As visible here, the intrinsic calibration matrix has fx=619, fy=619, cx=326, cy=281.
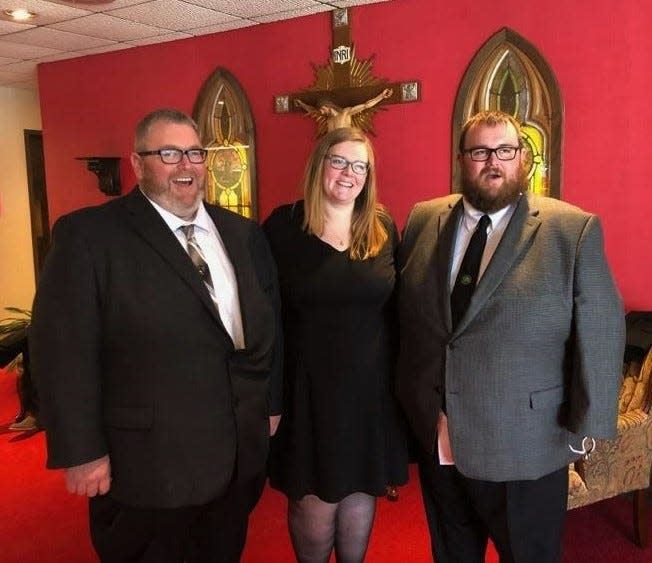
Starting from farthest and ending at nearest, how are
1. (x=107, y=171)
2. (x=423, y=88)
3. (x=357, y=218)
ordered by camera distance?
(x=107, y=171) → (x=423, y=88) → (x=357, y=218)

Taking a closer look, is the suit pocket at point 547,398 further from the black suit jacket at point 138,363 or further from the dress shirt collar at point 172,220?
the dress shirt collar at point 172,220

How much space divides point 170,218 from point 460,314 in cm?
79

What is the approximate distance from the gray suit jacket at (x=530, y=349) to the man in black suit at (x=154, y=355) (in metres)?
0.51

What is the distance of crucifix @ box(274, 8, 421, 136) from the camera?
3436 mm

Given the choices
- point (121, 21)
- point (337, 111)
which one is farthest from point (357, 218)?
point (121, 21)

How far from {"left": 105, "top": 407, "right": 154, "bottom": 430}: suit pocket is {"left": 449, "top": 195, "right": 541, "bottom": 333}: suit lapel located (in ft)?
2.62

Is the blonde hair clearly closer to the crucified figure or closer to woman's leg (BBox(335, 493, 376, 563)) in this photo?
woman's leg (BBox(335, 493, 376, 563))

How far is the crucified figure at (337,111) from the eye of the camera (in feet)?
11.3

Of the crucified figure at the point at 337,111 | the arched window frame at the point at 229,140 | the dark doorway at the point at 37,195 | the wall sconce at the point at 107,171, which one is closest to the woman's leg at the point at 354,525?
the crucified figure at the point at 337,111

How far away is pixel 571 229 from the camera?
1.51 m

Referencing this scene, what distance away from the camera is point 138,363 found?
151cm

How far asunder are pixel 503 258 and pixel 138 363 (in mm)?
932

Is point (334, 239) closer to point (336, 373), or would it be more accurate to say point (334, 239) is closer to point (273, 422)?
point (336, 373)

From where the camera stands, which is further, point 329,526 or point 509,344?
point 329,526
